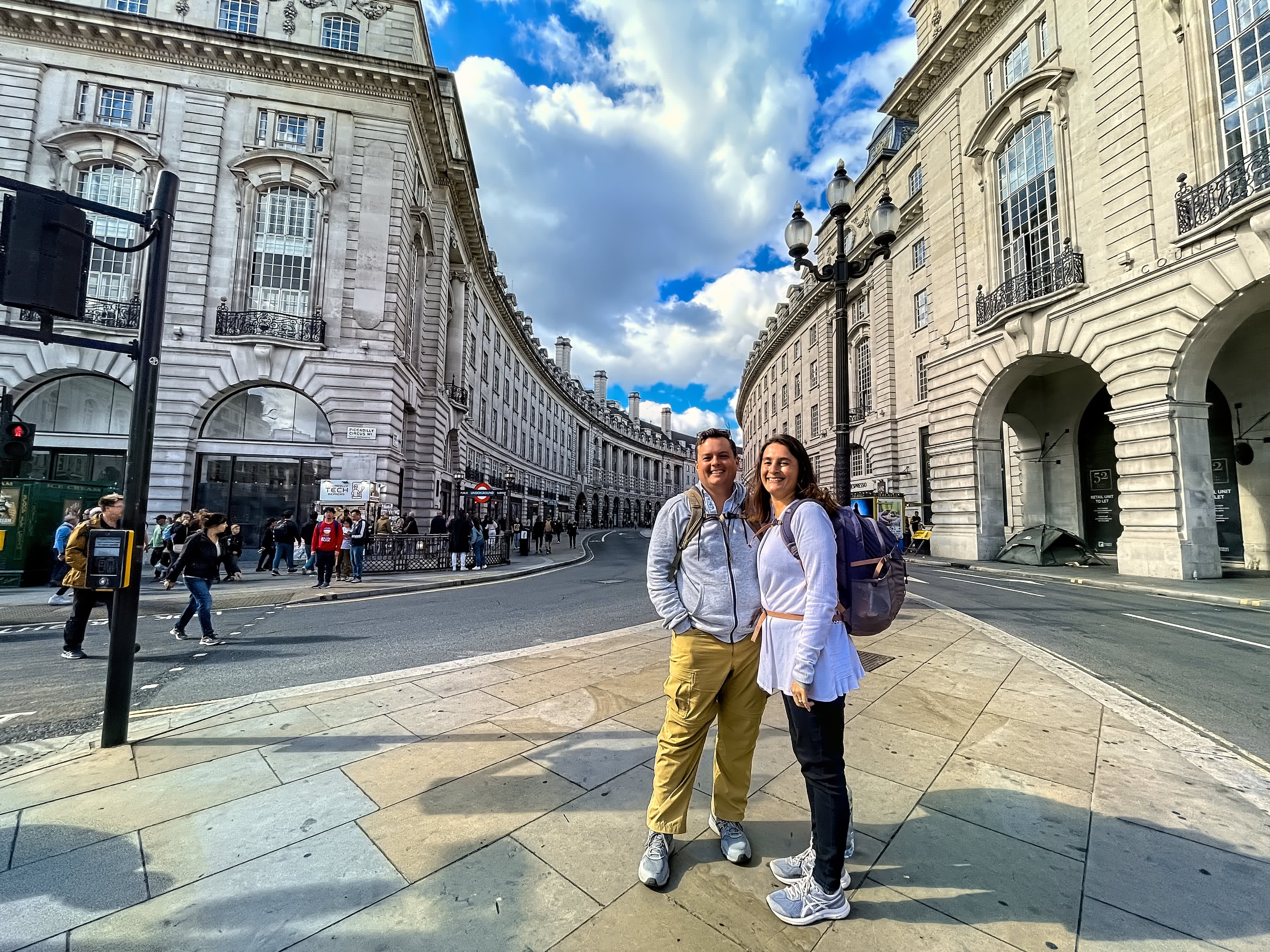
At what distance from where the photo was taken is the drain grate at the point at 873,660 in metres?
5.67

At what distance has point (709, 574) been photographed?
100 inches

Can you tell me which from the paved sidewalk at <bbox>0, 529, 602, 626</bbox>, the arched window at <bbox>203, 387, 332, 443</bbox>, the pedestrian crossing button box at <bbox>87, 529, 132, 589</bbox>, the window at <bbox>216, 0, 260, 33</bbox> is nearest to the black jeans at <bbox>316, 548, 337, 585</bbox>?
the paved sidewalk at <bbox>0, 529, 602, 626</bbox>

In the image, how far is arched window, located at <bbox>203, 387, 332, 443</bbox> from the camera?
19.2 meters

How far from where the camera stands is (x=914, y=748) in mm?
3654

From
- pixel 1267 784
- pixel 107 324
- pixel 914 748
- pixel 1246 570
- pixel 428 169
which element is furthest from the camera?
pixel 428 169

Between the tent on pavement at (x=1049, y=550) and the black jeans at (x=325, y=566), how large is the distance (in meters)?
20.8

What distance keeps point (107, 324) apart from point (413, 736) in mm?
23502

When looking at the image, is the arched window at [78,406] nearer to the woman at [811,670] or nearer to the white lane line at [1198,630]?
the woman at [811,670]

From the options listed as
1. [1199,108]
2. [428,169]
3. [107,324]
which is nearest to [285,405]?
[107,324]

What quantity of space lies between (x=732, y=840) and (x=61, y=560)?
49.9 feet

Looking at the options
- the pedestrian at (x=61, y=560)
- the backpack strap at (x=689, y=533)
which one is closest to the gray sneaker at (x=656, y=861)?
the backpack strap at (x=689, y=533)

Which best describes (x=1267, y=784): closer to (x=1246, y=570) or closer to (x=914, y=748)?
(x=914, y=748)

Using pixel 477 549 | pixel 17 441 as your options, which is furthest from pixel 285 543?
pixel 17 441

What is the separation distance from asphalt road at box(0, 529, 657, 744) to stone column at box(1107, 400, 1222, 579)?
13474 millimetres
